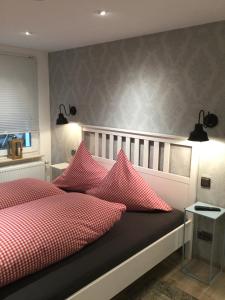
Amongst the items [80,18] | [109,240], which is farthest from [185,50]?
[109,240]

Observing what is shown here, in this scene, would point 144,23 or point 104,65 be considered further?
point 104,65

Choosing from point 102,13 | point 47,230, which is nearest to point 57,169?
point 47,230

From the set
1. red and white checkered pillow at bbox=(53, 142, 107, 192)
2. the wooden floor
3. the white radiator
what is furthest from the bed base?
the white radiator

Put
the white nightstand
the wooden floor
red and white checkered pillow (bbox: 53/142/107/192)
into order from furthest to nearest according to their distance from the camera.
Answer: the white nightstand
red and white checkered pillow (bbox: 53/142/107/192)
the wooden floor

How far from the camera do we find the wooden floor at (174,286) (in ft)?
7.25

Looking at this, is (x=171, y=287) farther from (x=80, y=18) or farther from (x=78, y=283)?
(x=80, y=18)

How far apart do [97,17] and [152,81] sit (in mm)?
869

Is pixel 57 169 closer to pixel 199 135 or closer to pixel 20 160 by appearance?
pixel 20 160

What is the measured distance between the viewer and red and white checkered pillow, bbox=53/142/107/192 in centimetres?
298

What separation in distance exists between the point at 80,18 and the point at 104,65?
103cm

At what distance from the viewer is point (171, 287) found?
2320 millimetres

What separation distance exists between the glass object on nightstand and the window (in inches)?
96.6

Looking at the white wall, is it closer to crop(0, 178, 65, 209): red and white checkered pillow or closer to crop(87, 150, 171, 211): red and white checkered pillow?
crop(0, 178, 65, 209): red and white checkered pillow

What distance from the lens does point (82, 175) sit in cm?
302
